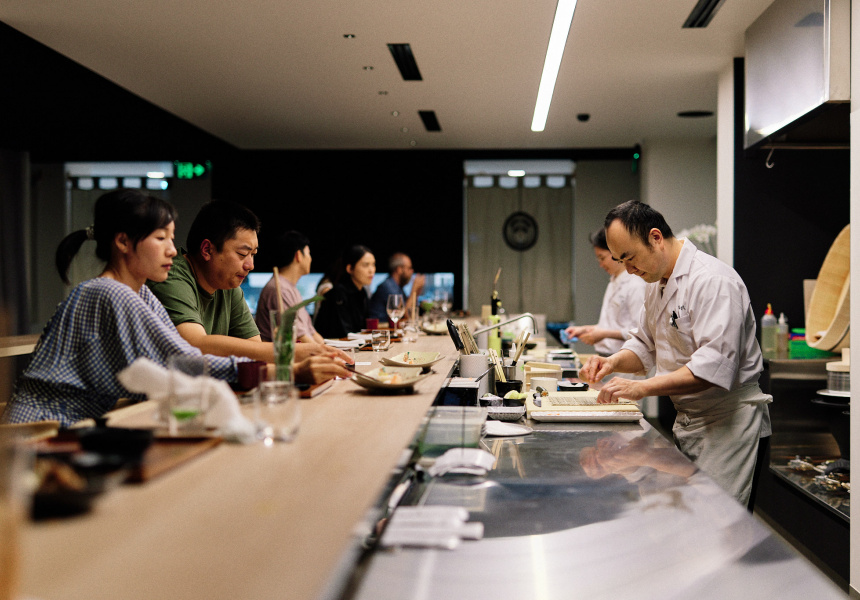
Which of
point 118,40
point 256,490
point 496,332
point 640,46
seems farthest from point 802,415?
point 118,40

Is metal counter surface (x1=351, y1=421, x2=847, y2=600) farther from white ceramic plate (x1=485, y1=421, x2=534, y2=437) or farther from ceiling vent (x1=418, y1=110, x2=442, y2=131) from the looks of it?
ceiling vent (x1=418, y1=110, x2=442, y2=131)

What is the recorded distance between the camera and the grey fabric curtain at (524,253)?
29.9ft

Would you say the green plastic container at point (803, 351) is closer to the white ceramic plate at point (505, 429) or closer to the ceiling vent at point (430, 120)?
the white ceramic plate at point (505, 429)

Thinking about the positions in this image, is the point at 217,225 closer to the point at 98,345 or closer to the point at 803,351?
the point at 98,345

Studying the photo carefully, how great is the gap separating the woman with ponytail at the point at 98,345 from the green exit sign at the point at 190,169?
20.4 ft

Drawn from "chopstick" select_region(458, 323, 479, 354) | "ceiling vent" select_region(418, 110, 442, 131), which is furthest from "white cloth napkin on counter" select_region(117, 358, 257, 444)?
"ceiling vent" select_region(418, 110, 442, 131)

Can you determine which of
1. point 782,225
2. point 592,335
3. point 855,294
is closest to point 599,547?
point 855,294

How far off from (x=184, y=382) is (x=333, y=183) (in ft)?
24.9

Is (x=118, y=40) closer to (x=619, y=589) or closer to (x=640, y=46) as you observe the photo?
(x=640, y=46)

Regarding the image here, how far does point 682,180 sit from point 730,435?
18.9ft

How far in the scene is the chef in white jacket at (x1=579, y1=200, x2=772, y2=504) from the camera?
2.44m

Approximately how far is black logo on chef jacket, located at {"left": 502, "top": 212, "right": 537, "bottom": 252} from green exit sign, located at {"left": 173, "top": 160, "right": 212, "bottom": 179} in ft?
12.1

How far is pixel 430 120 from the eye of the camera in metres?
7.09

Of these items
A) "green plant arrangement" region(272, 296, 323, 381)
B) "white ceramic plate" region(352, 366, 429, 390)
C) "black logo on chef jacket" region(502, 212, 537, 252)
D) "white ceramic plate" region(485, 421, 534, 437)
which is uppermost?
"black logo on chef jacket" region(502, 212, 537, 252)
